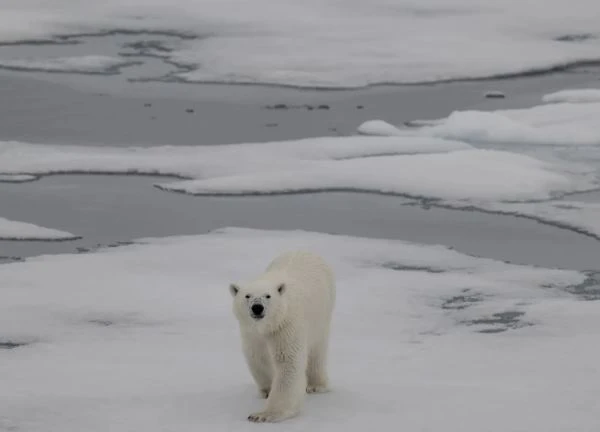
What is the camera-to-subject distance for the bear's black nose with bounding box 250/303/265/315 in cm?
359

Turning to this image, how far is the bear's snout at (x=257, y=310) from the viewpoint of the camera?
3594 millimetres

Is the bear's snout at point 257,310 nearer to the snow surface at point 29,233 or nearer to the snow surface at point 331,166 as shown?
the snow surface at point 29,233

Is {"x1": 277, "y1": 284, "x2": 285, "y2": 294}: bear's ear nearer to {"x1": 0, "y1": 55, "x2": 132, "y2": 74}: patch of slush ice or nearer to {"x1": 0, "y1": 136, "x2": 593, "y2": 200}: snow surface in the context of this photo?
{"x1": 0, "y1": 136, "x2": 593, "y2": 200}: snow surface

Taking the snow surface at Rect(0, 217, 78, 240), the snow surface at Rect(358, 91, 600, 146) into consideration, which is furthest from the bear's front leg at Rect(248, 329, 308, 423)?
the snow surface at Rect(358, 91, 600, 146)

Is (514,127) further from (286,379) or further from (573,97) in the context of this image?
(286,379)

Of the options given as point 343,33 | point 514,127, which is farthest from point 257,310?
point 343,33

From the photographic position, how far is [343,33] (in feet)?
45.6

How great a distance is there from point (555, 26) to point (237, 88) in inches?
175

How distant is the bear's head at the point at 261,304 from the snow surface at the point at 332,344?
0.28 metres

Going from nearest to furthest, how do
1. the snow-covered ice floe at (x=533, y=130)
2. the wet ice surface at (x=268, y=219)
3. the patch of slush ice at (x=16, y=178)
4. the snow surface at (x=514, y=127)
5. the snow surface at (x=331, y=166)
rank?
the wet ice surface at (x=268, y=219), the snow surface at (x=331, y=166), the patch of slush ice at (x=16, y=178), the snow-covered ice floe at (x=533, y=130), the snow surface at (x=514, y=127)

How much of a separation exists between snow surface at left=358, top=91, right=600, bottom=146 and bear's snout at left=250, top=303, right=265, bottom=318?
237 inches

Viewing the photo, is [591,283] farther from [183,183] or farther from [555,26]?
[555,26]

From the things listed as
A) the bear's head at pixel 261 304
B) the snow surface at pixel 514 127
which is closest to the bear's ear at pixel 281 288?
the bear's head at pixel 261 304

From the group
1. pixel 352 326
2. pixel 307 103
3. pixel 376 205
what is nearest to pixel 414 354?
pixel 352 326
